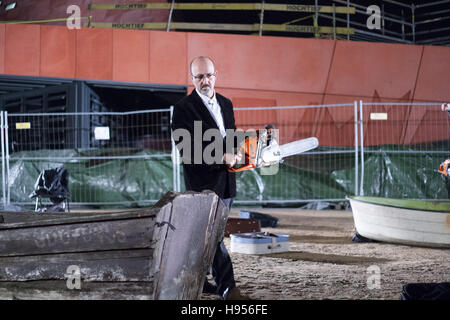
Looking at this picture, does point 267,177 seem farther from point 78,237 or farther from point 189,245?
point 78,237

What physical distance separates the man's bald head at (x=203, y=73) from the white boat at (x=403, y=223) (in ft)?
11.9

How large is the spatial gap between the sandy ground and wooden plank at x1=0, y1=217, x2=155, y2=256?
1.19 m

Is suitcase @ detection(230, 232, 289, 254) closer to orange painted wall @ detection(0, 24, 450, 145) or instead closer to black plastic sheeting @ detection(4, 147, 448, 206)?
black plastic sheeting @ detection(4, 147, 448, 206)

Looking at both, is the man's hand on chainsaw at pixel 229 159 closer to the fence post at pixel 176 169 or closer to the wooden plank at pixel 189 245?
the wooden plank at pixel 189 245

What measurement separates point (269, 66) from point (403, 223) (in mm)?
8449

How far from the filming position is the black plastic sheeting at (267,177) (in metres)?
10.9

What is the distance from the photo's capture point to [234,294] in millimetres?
3336

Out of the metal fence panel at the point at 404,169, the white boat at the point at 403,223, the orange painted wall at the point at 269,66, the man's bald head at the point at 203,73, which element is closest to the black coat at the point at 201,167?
the man's bald head at the point at 203,73

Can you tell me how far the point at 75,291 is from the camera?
2.84m

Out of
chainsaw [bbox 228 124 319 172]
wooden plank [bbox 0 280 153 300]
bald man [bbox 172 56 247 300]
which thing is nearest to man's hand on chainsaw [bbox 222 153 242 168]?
bald man [bbox 172 56 247 300]

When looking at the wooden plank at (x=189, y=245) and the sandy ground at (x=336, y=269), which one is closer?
the wooden plank at (x=189, y=245)

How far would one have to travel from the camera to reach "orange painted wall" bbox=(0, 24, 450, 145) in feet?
43.8

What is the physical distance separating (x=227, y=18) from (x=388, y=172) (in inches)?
334
